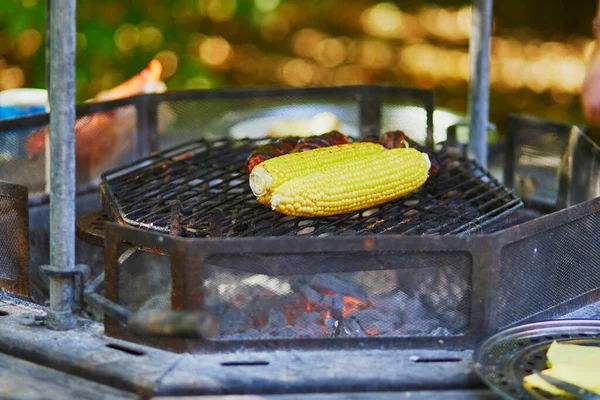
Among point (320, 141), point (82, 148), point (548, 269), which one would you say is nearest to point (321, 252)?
point (548, 269)

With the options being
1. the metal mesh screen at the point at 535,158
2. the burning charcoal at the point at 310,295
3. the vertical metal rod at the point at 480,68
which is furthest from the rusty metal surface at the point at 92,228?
the metal mesh screen at the point at 535,158

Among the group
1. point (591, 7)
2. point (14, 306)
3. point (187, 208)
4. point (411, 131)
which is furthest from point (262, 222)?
point (591, 7)

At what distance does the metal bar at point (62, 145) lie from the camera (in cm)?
231

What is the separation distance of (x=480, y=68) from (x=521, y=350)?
147 centimetres

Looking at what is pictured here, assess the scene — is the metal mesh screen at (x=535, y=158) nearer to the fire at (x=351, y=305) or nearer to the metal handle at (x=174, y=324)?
the fire at (x=351, y=305)

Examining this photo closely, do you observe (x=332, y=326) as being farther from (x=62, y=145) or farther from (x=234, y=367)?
(x=62, y=145)

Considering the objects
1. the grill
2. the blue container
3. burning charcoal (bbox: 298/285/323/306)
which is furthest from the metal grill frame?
the blue container

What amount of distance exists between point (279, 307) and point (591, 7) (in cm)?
854

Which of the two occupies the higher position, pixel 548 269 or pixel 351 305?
pixel 548 269

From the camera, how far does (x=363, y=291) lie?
243 cm

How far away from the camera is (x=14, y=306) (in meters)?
2.69

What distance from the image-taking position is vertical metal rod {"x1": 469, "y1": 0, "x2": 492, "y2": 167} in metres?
3.45

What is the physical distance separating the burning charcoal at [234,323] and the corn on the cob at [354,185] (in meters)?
0.40

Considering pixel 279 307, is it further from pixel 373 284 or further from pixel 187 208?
pixel 187 208
